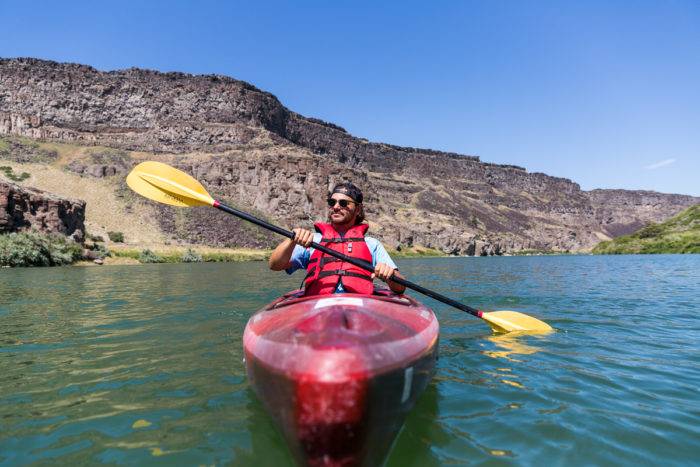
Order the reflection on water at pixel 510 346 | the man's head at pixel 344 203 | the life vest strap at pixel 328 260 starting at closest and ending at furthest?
the life vest strap at pixel 328 260 < the man's head at pixel 344 203 < the reflection on water at pixel 510 346

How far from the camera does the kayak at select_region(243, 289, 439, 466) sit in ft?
7.45

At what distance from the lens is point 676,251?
5281 centimetres

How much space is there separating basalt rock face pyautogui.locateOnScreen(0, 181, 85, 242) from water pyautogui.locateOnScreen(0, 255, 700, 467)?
29435 millimetres

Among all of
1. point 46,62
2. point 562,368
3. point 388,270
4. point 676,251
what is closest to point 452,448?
point 388,270

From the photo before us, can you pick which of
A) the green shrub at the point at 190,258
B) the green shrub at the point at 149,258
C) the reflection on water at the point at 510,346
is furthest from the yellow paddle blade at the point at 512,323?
the green shrub at the point at 190,258

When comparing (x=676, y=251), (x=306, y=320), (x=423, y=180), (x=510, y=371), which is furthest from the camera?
(x=423, y=180)

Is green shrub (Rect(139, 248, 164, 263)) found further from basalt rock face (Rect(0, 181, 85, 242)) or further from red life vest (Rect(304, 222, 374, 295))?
red life vest (Rect(304, 222, 374, 295))

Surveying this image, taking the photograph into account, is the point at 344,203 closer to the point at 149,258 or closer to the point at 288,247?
the point at 288,247

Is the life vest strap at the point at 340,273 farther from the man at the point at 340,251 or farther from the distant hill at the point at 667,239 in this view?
the distant hill at the point at 667,239

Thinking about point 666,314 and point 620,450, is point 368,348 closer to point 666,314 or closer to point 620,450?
point 620,450

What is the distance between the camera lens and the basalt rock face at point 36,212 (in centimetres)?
3116

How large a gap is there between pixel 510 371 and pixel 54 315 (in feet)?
30.5

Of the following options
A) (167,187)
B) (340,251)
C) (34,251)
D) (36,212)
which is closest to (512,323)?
(340,251)

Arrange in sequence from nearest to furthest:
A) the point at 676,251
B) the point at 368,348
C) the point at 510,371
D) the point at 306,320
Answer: the point at 368,348 < the point at 306,320 < the point at 510,371 < the point at 676,251
